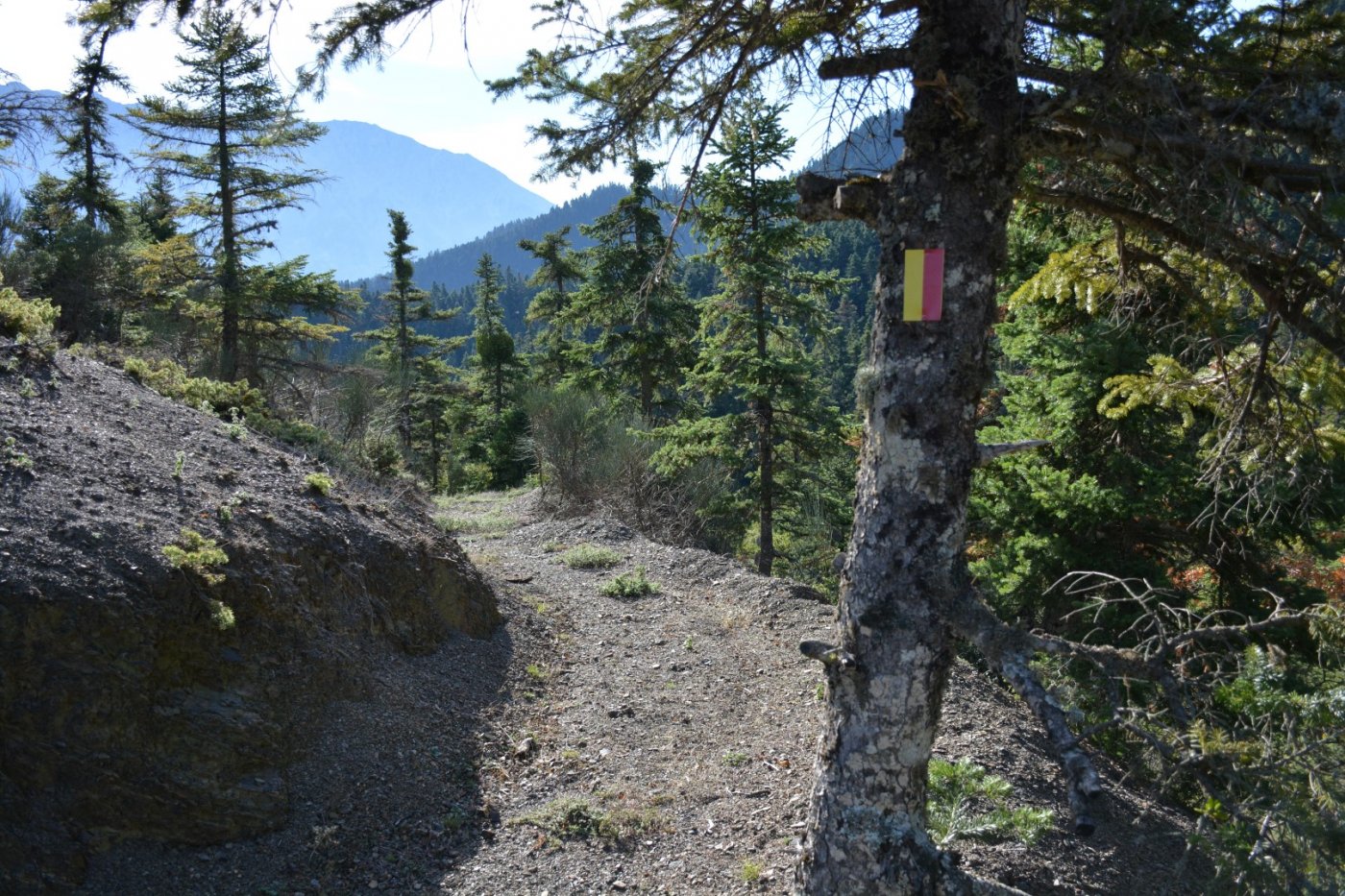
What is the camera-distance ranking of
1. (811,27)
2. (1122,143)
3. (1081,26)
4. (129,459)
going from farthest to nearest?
(129,459) → (811,27) → (1081,26) → (1122,143)

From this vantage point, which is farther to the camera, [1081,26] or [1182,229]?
[1081,26]

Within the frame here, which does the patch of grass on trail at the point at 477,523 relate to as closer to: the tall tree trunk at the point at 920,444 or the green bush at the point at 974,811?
the green bush at the point at 974,811

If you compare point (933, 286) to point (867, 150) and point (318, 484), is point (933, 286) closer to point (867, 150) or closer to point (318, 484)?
point (867, 150)

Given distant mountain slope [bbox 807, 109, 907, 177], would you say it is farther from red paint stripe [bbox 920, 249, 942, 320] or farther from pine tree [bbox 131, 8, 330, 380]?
pine tree [bbox 131, 8, 330, 380]

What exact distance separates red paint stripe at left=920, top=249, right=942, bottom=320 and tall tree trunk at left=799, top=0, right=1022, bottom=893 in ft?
0.12

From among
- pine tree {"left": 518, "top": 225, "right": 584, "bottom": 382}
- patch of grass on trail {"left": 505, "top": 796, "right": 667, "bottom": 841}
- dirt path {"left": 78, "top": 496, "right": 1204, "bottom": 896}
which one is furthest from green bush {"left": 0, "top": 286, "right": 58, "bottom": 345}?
pine tree {"left": 518, "top": 225, "right": 584, "bottom": 382}

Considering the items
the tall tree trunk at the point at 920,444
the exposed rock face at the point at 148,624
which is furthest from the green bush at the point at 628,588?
the tall tree trunk at the point at 920,444

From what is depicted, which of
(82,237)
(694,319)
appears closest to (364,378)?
(82,237)

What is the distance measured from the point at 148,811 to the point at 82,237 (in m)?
15.3

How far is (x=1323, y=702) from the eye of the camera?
9.70 feet

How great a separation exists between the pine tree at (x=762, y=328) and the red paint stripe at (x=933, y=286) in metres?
8.67

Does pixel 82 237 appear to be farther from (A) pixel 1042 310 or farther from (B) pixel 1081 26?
(B) pixel 1081 26

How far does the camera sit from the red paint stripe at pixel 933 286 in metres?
2.53

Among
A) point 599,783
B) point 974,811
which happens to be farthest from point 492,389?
point 974,811
